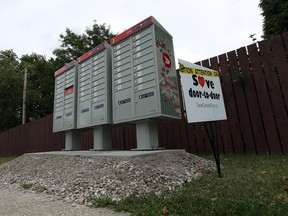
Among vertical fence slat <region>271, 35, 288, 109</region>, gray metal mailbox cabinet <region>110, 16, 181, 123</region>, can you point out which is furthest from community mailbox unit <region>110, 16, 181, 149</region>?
vertical fence slat <region>271, 35, 288, 109</region>

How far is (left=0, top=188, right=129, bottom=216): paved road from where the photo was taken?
2572 millimetres

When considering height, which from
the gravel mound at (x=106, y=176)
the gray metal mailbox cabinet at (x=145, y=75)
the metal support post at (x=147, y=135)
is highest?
the gray metal mailbox cabinet at (x=145, y=75)

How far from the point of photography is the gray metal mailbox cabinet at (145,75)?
195 inches

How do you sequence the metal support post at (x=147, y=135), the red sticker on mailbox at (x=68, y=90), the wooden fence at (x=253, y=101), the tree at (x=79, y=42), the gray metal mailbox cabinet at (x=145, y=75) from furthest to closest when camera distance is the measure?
the tree at (x=79, y=42) → the red sticker on mailbox at (x=68, y=90) → the wooden fence at (x=253, y=101) → the metal support post at (x=147, y=135) → the gray metal mailbox cabinet at (x=145, y=75)

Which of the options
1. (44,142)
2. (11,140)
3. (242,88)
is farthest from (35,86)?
(242,88)

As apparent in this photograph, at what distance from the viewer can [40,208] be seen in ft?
9.27

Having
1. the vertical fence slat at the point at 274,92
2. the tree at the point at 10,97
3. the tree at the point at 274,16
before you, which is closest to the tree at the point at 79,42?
the tree at the point at 10,97

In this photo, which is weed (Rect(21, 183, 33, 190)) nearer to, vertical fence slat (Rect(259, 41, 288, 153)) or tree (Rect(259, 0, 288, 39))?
vertical fence slat (Rect(259, 41, 288, 153))

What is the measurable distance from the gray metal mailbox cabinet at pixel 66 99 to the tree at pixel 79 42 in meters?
14.1

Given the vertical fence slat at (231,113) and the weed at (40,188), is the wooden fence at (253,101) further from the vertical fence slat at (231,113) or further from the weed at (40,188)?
the weed at (40,188)

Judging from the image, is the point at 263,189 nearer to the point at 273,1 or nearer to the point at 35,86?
the point at 273,1

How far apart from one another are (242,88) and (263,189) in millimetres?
3530

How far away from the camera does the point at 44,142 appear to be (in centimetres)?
1276

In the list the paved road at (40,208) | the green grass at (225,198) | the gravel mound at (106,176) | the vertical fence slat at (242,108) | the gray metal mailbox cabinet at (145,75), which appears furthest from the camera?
the vertical fence slat at (242,108)
